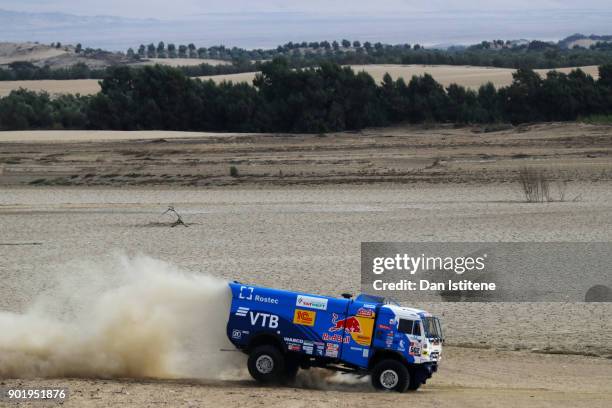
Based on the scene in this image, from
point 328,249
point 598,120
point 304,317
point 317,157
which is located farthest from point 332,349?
point 598,120

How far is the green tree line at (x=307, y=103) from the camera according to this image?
165 feet

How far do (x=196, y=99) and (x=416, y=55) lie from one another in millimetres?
49526

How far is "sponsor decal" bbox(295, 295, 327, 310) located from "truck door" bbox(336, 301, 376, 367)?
34 cm

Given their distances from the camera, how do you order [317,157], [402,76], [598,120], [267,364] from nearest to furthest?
1. [267,364]
2. [317,157]
3. [598,120]
4. [402,76]

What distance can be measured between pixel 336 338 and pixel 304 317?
0.53m

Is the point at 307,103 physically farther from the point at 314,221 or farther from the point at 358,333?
the point at 358,333

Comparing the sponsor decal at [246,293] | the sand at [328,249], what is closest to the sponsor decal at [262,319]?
the sponsor decal at [246,293]

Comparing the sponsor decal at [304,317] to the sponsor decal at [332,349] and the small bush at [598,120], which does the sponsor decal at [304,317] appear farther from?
the small bush at [598,120]

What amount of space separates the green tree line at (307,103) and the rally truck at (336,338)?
3448 centimetres

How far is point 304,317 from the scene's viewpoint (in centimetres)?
1549

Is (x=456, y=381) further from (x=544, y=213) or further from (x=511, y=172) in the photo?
(x=511, y=172)

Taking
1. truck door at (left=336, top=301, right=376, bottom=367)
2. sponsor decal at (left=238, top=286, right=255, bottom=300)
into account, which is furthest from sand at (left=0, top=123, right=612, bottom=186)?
truck door at (left=336, top=301, right=376, bottom=367)

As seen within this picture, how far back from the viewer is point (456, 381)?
16359 mm

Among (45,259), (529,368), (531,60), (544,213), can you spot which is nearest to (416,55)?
(531,60)
